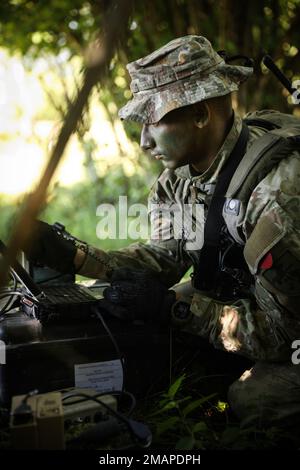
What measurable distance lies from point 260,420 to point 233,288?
2.15 ft

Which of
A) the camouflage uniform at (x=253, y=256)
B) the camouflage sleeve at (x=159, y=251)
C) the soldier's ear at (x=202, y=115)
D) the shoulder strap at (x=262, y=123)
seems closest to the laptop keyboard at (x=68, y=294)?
the camouflage sleeve at (x=159, y=251)

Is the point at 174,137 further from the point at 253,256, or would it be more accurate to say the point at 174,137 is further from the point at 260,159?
the point at 253,256

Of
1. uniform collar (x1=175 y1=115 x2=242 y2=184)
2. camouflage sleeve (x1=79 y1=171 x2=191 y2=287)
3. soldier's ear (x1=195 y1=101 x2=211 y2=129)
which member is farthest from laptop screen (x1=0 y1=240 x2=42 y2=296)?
soldier's ear (x1=195 y1=101 x2=211 y2=129)

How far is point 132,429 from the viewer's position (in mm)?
1845

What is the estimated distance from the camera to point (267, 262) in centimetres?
219

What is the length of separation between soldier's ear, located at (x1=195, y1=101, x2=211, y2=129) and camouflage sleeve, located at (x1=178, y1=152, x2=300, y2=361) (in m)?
0.43

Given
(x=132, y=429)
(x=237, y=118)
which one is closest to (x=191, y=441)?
(x=132, y=429)

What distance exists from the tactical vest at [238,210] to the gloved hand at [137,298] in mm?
333

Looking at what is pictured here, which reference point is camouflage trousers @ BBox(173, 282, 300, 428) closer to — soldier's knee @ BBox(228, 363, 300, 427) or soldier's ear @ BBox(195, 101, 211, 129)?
soldier's knee @ BBox(228, 363, 300, 427)

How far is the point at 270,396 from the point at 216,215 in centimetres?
85

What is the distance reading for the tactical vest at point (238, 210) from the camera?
2.36m

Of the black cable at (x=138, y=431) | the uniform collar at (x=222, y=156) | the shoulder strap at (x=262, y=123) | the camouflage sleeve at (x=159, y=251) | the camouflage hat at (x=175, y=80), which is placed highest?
the camouflage hat at (x=175, y=80)

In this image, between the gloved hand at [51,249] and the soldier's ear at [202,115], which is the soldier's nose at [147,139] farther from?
the gloved hand at [51,249]

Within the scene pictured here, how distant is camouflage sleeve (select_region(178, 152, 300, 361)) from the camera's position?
2184 millimetres
